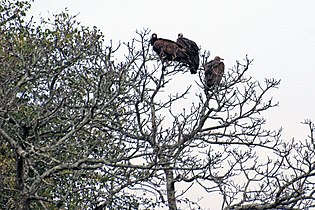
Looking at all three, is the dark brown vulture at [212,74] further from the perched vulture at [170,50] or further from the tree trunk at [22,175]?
the tree trunk at [22,175]

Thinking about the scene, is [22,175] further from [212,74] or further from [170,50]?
[212,74]

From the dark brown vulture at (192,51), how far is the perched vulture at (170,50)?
52 millimetres

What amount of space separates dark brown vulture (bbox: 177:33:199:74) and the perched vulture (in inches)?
2.1

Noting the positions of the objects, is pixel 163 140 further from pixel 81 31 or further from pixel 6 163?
pixel 81 31

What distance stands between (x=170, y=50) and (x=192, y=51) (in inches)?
28.4

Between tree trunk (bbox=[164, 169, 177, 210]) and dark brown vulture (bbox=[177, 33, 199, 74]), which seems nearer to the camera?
tree trunk (bbox=[164, 169, 177, 210])

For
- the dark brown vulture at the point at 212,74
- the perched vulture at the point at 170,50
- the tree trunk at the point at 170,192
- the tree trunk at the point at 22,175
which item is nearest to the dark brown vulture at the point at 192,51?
the perched vulture at the point at 170,50

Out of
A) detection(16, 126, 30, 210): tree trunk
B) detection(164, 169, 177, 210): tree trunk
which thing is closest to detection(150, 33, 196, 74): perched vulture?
detection(164, 169, 177, 210): tree trunk

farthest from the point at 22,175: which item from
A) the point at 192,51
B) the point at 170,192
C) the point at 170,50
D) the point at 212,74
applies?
the point at 192,51

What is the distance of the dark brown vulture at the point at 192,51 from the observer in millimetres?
12469

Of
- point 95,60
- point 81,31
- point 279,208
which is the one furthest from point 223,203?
point 81,31

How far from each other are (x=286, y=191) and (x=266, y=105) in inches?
81.2

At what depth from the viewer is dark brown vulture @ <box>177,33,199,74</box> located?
12469 mm

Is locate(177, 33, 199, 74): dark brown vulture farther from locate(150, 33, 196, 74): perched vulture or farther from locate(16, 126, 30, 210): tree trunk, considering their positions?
locate(16, 126, 30, 210): tree trunk
